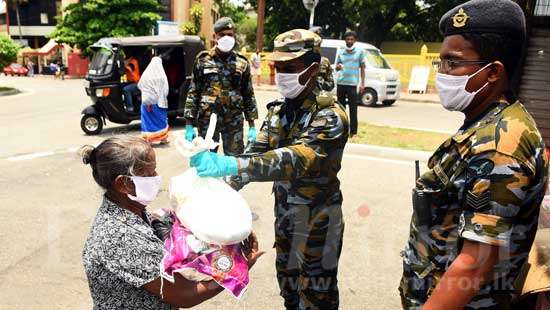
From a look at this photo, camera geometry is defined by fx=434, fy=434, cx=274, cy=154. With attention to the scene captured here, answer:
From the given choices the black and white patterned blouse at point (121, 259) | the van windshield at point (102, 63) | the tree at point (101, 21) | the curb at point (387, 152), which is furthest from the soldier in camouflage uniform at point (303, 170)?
the tree at point (101, 21)

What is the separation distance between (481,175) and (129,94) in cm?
877

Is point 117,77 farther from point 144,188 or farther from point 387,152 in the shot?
point 144,188

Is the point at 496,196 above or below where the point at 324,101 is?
below

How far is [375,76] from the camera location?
1320cm

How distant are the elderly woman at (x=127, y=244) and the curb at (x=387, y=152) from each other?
19.8 ft

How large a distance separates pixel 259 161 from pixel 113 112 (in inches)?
309

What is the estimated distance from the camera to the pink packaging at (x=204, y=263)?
1499 mm

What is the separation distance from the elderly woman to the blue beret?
3.96 feet

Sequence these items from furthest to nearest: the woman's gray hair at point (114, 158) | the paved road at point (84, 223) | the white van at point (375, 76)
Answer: the white van at point (375, 76), the paved road at point (84, 223), the woman's gray hair at point (114, 158)

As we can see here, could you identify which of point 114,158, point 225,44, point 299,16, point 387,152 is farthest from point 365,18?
point 114,158

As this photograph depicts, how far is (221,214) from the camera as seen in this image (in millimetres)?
1501

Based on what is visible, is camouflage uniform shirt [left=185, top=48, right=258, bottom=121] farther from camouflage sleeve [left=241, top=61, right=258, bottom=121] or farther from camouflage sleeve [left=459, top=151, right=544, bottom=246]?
camouflage sleeve [left=459, top=151, right=544, bottom=246]

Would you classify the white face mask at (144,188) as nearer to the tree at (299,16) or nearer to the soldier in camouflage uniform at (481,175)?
the soldier in camouflage uniform at (481,175)

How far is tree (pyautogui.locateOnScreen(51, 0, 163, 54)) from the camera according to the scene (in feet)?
91.8
